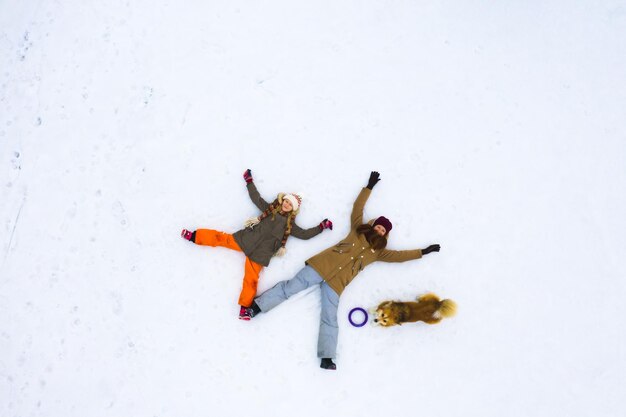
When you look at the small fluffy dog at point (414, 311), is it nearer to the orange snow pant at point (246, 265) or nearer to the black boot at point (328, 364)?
the black boot at point (328, 364)

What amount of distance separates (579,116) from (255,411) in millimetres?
5359

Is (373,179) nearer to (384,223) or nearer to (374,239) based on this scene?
(384,223)

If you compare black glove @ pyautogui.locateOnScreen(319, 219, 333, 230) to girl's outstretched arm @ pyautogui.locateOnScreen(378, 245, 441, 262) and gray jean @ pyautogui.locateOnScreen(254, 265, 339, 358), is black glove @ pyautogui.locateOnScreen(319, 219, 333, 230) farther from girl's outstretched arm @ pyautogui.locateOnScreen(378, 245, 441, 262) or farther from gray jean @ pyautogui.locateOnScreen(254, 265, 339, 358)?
girl's outstretched arm @ pyautogui.locateOnScreen(378, 245, 441, 262)

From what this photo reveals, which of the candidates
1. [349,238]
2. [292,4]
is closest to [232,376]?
[349,238]

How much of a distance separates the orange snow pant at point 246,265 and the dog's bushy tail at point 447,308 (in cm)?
200

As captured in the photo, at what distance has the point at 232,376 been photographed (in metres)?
4.73

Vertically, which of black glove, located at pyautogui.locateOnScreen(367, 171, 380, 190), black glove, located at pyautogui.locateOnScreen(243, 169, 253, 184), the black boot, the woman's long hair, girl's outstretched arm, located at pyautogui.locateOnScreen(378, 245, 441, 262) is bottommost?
the black boot

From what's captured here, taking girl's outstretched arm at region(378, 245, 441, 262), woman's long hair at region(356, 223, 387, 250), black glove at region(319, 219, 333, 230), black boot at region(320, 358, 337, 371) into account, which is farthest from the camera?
black glove at region(319, 219, 333, 230)

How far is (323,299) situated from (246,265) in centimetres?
92

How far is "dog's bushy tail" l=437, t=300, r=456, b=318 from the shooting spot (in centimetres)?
459

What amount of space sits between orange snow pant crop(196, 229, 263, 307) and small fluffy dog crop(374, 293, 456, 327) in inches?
54.9

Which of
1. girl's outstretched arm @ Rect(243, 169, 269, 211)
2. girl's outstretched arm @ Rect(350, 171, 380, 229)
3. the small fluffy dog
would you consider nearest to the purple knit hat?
girl's outstretched arm @ Rect(350, 171, 380, 229)

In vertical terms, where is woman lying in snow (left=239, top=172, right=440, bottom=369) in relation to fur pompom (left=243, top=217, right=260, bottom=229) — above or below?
below

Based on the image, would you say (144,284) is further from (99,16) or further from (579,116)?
(579,116)
